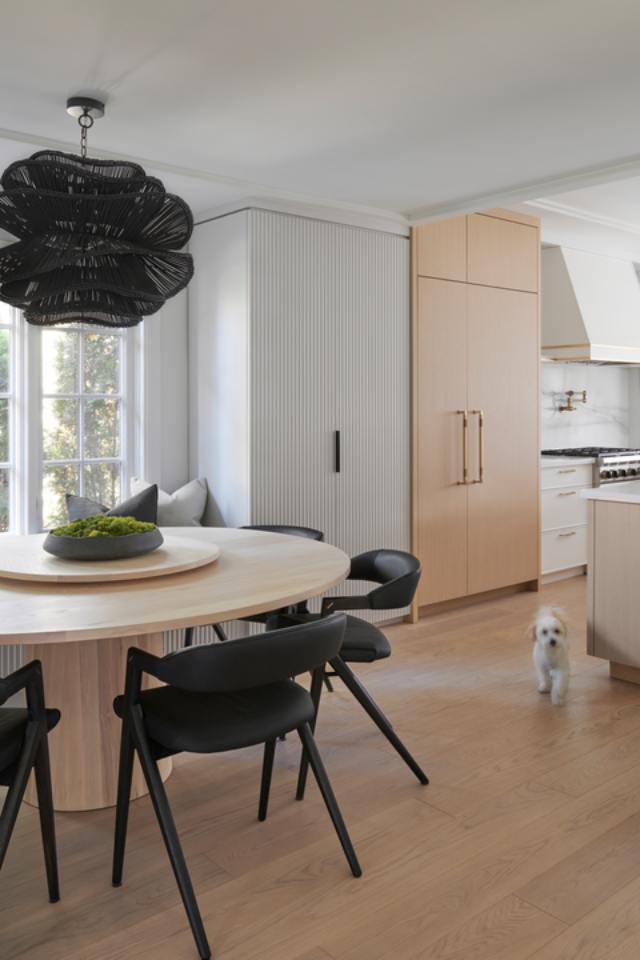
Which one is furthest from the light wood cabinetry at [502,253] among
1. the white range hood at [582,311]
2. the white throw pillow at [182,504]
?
the white throw pillow at [182,504]

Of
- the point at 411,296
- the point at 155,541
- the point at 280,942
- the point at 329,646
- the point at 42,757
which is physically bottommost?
the point at 280,942

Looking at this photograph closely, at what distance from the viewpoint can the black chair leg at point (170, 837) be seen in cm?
198

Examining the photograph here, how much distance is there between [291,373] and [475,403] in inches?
55.6

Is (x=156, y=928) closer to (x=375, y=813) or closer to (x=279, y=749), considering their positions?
(x=375, y=813)

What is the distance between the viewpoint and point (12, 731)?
2.08 metres

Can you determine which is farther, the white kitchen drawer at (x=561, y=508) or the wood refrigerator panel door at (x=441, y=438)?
the white kitchen drawer at (x=561, y=508)

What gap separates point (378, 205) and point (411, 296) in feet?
1.91

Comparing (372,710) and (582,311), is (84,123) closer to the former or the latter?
(372,710)

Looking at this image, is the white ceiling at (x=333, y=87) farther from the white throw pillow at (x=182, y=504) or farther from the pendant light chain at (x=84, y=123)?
the white throw pillow at (x=182, y=504)

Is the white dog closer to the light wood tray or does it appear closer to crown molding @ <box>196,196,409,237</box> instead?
→ the light wood tray

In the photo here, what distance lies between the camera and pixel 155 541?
115 inches

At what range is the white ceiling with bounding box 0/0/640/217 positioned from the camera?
2346 millimetres

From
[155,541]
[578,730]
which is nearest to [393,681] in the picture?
[578,730]

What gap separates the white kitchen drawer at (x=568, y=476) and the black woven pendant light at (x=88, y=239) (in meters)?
3.91
